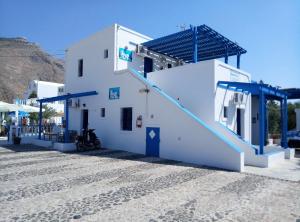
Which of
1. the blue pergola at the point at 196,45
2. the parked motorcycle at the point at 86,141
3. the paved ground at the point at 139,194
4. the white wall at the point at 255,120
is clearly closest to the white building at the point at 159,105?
the blue pergola at the point at 196,45

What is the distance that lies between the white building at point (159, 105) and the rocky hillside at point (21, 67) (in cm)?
6648

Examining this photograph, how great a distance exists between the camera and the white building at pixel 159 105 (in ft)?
37.3

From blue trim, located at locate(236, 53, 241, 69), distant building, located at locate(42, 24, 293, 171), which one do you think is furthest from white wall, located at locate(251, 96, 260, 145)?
blue trim, located at locate(236, 53, 241, 69)

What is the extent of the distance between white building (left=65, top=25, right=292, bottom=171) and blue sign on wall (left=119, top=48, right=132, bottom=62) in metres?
0.03

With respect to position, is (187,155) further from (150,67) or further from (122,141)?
(150,67)

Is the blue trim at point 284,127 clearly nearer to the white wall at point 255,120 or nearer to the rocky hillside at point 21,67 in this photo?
the white wall at point 255,120

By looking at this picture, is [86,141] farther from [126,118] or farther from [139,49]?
[139,49]

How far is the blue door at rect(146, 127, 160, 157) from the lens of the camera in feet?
42.7

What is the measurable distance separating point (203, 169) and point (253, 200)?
3.71 meters

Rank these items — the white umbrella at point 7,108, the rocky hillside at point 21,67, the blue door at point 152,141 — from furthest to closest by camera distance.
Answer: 1. the rocky hillside at point 21,67
2. the white umbrella at point 7,108
3. the blue door at point 152,141

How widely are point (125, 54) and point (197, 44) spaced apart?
465 centimetres

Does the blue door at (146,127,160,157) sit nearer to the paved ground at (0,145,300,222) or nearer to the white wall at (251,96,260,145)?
the paved ground at (0,145,300,222)

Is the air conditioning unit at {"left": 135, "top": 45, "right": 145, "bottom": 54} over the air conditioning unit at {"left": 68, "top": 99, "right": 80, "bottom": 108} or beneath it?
over

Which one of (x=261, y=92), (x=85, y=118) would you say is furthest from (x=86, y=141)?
(x=261, y=92)
